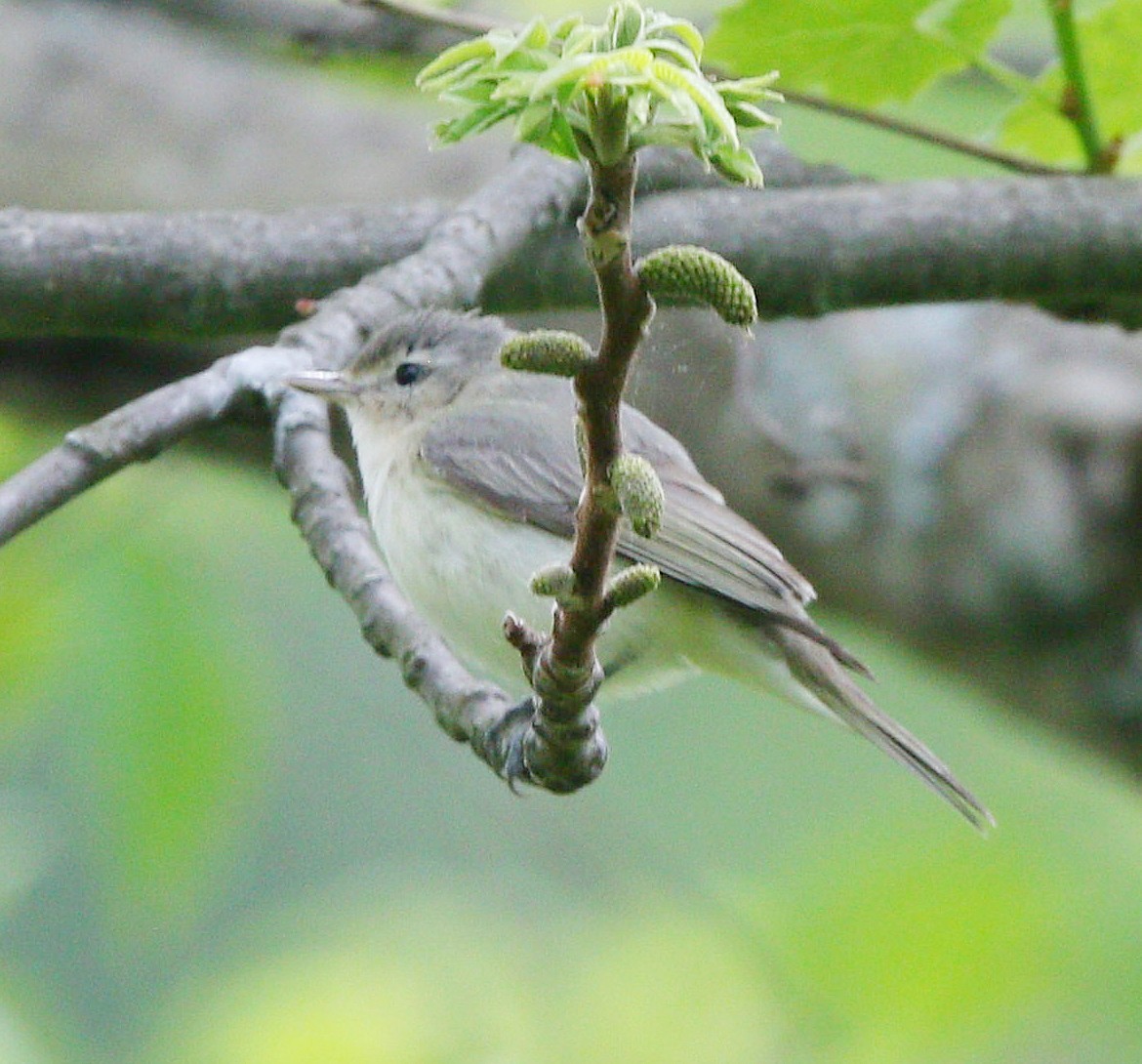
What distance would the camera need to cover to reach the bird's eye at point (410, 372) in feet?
11.0

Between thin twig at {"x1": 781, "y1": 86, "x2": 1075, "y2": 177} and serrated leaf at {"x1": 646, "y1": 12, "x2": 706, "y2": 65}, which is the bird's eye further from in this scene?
serrated leaf at {"x1": 646, "y1": 12, "x2": 706, "y2": 65}

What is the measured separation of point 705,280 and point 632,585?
1.02ft

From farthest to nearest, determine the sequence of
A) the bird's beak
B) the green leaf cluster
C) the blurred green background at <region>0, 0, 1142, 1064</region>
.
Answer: the blurred green background at <region>0, 0, 1142, 1064</region> < the bird's beak < the green leaf cluster

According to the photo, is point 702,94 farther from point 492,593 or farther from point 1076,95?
point 1076,95

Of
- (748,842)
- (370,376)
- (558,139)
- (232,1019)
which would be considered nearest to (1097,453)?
(370,376)

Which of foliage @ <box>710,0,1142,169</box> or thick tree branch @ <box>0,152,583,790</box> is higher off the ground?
foliage @ <box>710,0,1142,169</box>

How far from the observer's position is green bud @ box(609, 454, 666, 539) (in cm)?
100

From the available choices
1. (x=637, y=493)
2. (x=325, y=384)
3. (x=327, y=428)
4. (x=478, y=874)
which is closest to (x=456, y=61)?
(x=637, y=493)

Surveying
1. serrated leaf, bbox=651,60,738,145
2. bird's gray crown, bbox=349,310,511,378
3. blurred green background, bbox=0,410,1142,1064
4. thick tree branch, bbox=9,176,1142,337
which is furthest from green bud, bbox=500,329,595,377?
blurred green background, bbox=0,410,1142,1064

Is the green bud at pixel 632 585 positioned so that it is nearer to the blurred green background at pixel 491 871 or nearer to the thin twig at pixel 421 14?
the thin twig at pixel 421 14

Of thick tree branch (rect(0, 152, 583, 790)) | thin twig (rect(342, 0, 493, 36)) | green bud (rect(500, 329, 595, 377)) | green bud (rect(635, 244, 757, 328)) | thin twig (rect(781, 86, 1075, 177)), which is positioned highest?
green bud (rect(635, 244, 757, 328))

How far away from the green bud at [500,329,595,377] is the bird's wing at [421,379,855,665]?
1.48 m

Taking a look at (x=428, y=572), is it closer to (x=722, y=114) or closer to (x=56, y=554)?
(x=56, y=554)

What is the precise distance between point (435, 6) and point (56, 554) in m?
1.34
